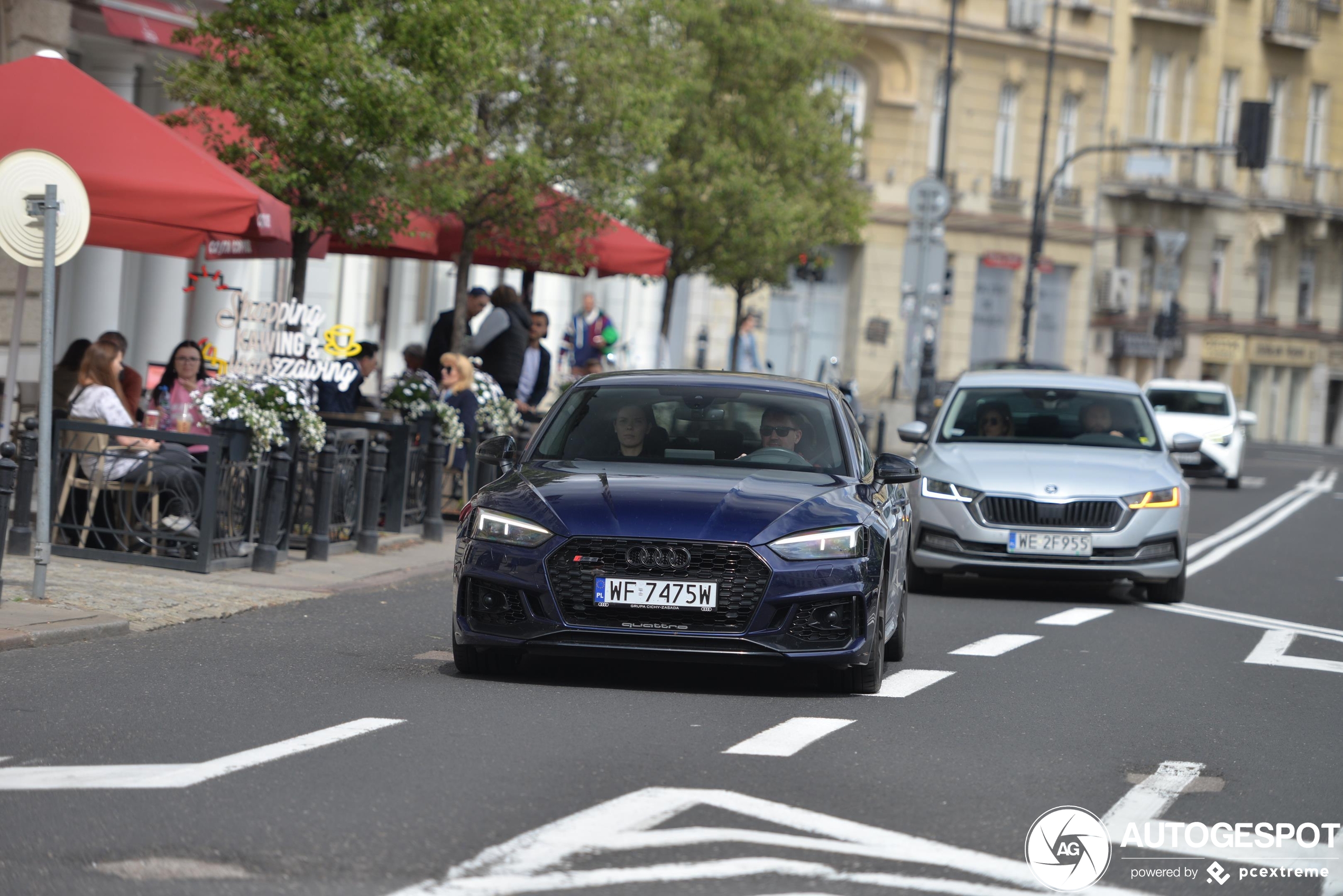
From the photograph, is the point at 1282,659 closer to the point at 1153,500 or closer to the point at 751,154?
the point at 1153,500

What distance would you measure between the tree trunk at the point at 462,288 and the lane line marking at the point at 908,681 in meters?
10.0

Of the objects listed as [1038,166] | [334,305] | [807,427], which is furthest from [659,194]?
[1038,166]

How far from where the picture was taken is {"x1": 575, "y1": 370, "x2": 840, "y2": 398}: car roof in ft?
32.8

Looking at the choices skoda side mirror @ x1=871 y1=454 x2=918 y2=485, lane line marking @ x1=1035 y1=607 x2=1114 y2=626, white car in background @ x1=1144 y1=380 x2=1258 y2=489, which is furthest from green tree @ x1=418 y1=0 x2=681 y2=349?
white car in background @ x1=1144 y1=380 x2=1258 y2=489

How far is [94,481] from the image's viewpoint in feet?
42.2

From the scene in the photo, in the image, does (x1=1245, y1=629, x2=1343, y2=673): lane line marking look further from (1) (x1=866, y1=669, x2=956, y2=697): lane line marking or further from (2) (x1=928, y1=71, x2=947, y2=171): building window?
(2) (x1=928, y1=71, x2=947, y2=171): building window

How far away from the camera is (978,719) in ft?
28.1

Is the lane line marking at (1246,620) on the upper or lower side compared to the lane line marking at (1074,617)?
upper

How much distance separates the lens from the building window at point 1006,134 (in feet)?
190

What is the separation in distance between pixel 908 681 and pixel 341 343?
8681 mm

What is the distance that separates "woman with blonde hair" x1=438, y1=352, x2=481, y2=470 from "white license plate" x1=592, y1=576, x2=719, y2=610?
29.6 feet

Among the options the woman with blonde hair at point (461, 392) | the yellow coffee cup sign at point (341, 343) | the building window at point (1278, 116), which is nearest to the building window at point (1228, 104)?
the building window at point (1278, 116)

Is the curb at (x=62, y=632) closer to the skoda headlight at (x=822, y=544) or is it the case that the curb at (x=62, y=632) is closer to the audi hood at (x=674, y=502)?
the audi hood at (x=674, y=502)

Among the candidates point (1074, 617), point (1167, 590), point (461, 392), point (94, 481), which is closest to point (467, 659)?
point (94, 481)
